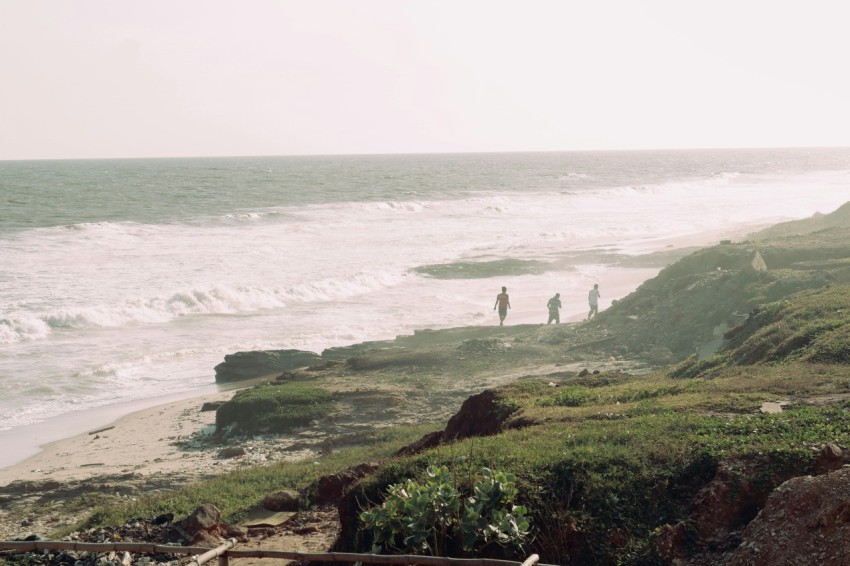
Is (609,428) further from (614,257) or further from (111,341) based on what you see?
(614,257)

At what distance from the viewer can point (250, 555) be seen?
7973 millimetres

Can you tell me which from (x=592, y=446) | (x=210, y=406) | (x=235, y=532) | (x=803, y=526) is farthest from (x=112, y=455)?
(x=803, y=526)

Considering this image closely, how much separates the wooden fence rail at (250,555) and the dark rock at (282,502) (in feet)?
9.81

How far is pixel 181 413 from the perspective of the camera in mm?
19734

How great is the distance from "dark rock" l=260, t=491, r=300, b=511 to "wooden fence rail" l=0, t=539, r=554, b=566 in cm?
299

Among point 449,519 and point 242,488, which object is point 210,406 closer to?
point 242,488

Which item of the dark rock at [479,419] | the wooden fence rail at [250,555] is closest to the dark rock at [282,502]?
the dark rock at [479,419]

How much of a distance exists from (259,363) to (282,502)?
42.1 ft

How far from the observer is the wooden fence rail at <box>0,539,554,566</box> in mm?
7207

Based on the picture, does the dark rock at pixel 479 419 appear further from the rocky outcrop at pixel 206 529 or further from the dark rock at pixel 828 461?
the dark rock at pixel 828 461

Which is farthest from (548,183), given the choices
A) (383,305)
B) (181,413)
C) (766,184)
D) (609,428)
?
(609,428)

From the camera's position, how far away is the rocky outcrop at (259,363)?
2348 cm

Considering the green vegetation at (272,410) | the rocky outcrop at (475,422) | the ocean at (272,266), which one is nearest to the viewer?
the rocky outcrop at (475,422)

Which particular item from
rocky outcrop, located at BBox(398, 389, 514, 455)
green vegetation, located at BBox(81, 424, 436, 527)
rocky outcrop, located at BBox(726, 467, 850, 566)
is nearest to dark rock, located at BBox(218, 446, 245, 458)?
green vegetation, located at BBox(81, 424, 436, 527)
